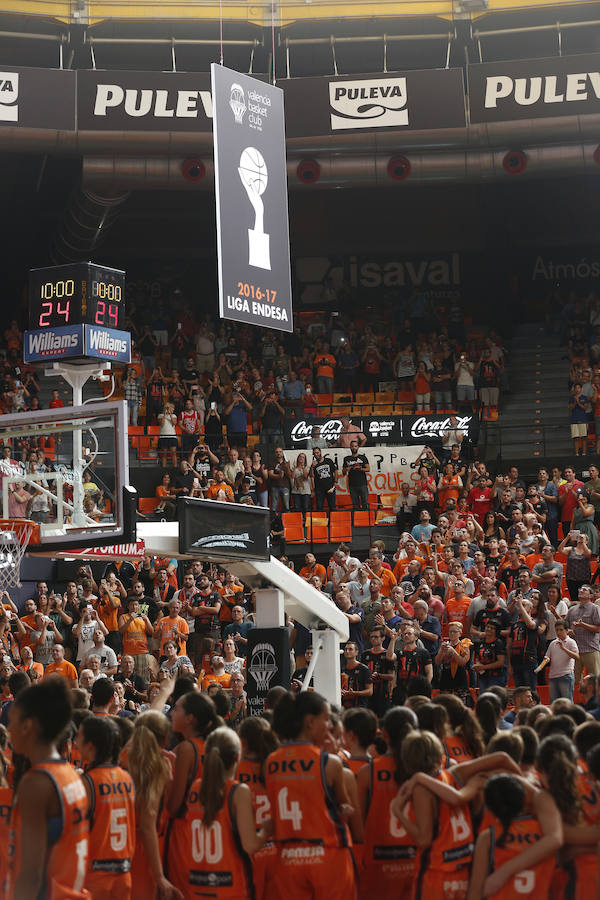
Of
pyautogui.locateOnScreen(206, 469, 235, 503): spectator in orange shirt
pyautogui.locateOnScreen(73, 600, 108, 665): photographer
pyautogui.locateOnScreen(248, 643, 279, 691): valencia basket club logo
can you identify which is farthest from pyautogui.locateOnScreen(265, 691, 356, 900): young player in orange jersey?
pyautogui.locateOnScreen(206, 469, 235, 503): spectator in orange shirt

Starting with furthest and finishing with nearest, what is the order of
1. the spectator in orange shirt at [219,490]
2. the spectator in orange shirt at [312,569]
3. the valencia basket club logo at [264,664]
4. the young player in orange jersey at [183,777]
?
1. the spectator in orange shirt at [219,490]
2. the spectator in orange shirt at [312,569]
3. the valencia basket club logo at [264,664]
4. the young player in orange jersey at [183,777]

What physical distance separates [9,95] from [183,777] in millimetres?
20243

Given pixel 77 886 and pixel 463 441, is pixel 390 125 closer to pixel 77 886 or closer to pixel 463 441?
pixel 463 441

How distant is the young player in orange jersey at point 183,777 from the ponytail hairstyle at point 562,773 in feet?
6.31

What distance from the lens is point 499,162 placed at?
85.7 feet

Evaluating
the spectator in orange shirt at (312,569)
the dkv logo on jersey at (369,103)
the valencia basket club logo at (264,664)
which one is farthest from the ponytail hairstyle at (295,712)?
the dkv logo on jersey at (369,103)

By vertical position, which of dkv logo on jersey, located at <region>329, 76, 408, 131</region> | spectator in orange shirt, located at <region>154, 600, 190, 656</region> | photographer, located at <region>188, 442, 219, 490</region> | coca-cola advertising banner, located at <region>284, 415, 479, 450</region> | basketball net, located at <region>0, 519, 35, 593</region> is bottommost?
spectator in orange shirt, located at <region>154, 600, 190, 656</region>

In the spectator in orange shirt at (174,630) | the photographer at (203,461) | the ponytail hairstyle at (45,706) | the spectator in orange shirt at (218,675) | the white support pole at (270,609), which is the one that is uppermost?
the photographer at (203,461)

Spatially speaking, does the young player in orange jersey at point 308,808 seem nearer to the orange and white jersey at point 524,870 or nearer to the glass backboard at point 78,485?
the orange and white jersey at point 524,870

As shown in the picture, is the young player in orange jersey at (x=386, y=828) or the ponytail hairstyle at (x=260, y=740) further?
the ponytail hairstyle at (x=260, y=740)

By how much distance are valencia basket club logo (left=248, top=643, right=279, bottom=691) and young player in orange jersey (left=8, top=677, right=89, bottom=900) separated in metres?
6.82

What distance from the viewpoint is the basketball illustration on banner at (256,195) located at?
1566cm

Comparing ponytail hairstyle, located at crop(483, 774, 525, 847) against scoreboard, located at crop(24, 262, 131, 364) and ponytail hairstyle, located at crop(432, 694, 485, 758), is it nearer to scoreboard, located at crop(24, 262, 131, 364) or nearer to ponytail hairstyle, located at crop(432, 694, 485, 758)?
ponytail hairstyle, located at crop(432, 694, 485, 758)

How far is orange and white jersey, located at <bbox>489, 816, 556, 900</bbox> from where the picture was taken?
6059 millimetres
